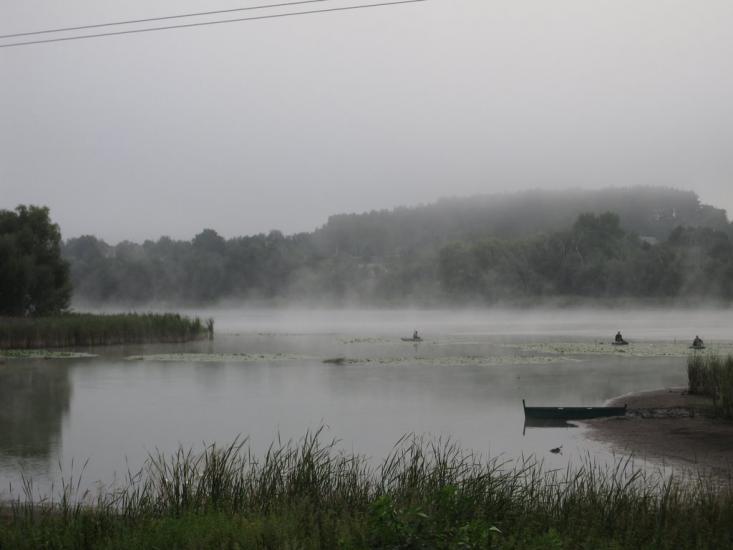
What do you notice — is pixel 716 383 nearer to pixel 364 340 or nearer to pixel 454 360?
pixel 454 360

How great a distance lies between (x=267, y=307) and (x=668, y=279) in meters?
55.7

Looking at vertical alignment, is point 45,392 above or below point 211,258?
below

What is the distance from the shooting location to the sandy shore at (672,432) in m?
14.0

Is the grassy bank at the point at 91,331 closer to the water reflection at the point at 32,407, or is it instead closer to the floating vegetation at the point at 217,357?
the floating vegetation at the point at 217,357

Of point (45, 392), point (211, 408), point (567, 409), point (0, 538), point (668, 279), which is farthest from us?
point (668, 279)

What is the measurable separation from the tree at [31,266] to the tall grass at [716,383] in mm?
36002

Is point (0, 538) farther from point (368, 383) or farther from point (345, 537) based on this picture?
point (368, 383)

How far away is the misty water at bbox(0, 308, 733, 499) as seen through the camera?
14938 mm

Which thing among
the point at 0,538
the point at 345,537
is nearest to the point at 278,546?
the point at 345,537

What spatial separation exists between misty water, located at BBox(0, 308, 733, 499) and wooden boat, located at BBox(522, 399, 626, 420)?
43cm

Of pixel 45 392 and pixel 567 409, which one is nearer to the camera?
pixel 567 409

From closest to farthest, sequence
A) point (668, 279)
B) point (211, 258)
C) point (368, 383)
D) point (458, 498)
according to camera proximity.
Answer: point (458, 498) → point (368, 383) → point (668, 279) → point (211, 258)

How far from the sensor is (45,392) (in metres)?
23.3

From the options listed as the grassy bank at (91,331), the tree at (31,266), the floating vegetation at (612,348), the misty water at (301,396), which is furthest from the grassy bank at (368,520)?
the tree at (31,266)
